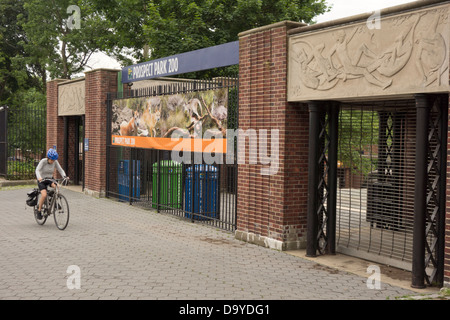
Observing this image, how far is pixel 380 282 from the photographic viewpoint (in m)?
6.90

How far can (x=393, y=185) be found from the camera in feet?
27.3

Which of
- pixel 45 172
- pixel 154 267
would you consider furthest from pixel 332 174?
pixel 45 172

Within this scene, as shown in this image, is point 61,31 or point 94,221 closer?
point 94,221

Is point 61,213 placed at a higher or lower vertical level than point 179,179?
lower

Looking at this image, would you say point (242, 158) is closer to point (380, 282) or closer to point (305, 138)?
point (305, 138)

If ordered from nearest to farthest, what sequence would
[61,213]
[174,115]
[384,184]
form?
[384,184] → [61,213] → [174,115]

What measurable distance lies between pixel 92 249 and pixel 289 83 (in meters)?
4.39

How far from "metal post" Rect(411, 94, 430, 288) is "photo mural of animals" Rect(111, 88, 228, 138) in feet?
15.3

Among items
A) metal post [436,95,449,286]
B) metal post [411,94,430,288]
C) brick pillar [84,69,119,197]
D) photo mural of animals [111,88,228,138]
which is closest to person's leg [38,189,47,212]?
photo mural of animals [111,88,228,138]

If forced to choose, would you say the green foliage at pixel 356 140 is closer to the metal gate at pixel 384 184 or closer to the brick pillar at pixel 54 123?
the metal gate at pixel 384 184

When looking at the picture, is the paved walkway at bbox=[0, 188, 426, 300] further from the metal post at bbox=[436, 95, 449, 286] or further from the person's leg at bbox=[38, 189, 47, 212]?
the metal post at bbox=[436, 95, 449, 286]

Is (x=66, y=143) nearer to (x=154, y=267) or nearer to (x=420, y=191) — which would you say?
(x=154, y=267)

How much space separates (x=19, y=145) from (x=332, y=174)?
16.9m
